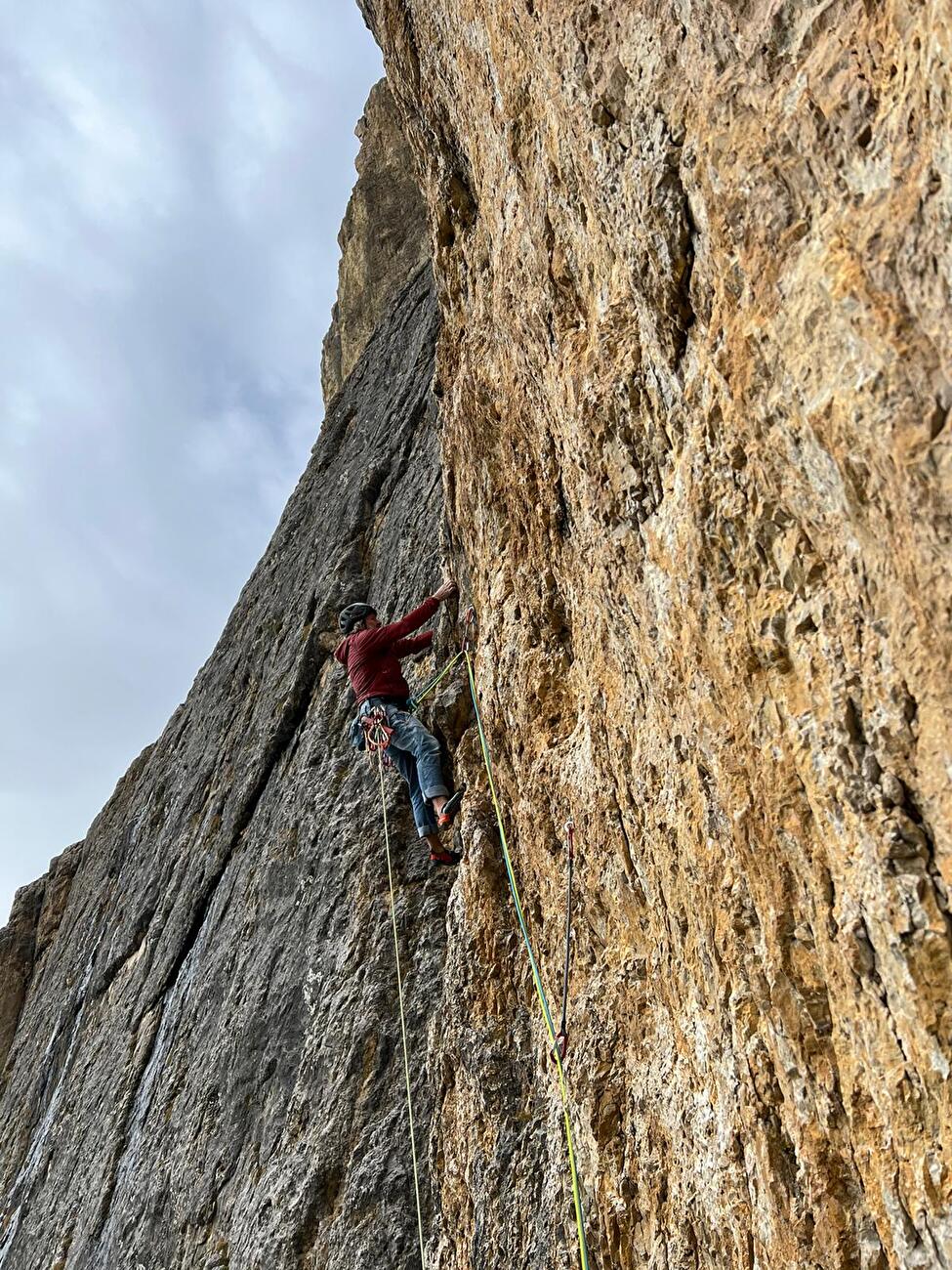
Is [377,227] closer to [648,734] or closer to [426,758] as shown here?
[426,758]

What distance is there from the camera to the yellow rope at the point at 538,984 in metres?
4.29

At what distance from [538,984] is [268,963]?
284 centimetres

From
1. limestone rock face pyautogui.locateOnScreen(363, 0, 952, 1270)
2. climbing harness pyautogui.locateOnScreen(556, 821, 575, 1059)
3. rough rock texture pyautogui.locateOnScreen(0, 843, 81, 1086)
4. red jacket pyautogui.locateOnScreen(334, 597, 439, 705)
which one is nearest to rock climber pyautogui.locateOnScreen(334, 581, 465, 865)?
red jacket pyautogui.locateOnScreen(334, 597, 439, 705)

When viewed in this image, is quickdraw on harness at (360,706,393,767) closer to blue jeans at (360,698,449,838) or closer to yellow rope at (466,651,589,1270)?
blue jeans at (360,698,449,838)

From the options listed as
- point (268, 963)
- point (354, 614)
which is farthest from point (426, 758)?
point (268, 963)

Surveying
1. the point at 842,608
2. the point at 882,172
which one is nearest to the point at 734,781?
the point at 842,608

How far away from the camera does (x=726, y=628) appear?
3377mm

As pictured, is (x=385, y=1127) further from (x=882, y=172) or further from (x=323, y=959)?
(x=882, y=172)

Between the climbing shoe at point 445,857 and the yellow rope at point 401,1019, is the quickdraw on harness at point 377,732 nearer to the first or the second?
the yellow rope at point 401,1019

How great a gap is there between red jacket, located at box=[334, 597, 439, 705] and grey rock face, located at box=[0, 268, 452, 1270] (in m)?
0.61

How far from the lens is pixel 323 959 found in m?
6.68

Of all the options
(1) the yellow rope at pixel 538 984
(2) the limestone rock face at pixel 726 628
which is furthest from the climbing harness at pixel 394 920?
(1) the yellow rope at pixel 538 984

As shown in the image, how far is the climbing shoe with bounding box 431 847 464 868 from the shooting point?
6309 millimetres

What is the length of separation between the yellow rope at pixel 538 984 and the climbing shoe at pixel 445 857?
0.48 metres
